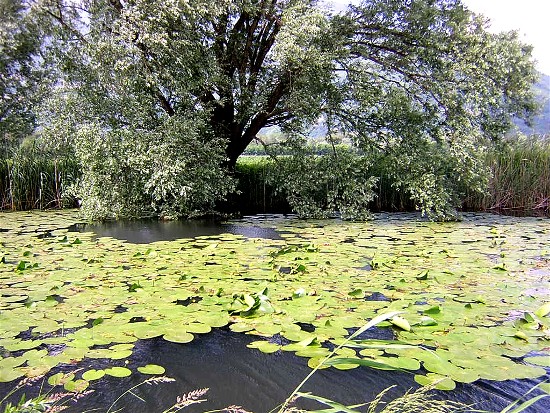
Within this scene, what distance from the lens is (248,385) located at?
2.08 m

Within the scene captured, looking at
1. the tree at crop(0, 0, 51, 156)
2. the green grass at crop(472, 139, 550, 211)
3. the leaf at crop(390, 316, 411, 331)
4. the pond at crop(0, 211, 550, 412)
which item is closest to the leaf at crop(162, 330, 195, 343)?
the pond at crop(0, 211, 550, 412)

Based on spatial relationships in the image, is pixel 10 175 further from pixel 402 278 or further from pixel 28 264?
pixel 402 278

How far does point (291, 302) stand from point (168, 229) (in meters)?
4.50

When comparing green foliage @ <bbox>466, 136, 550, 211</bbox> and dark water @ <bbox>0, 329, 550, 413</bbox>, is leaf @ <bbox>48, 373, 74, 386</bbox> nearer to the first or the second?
dark water @ <bbox>0, 329, 550, 413</bbox>

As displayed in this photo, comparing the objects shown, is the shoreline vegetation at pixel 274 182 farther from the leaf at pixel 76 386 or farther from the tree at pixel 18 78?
the leaf at pixel 76 386

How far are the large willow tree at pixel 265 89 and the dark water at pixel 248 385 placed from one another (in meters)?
4.93

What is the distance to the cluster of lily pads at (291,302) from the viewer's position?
219cm

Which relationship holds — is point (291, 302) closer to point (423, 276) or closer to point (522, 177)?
point (423, 276)

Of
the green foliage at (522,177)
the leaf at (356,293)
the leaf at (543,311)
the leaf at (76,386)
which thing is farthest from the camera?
the green foliage at (522,177)

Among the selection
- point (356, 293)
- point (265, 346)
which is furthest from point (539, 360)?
point (265, 346)

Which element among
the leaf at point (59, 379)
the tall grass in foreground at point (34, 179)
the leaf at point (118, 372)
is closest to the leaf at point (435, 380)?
the leaf at point (118, 372)

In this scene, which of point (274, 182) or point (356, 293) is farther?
point (274, 182)

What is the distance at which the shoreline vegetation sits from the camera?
927 centimetres

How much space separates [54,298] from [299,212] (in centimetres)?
569
